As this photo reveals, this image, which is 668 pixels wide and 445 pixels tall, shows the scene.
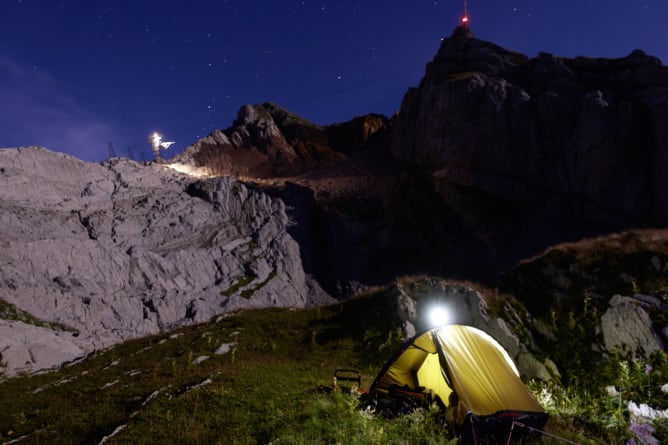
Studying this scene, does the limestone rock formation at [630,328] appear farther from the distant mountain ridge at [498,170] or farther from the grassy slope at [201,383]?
the distant mountain ridge at [498,170]

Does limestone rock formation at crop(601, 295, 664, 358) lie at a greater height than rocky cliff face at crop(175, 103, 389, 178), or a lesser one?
lesser

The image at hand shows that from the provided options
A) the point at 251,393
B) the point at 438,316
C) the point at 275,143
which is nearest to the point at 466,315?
the point at 438,316

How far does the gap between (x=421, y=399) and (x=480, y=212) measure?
2087 inches

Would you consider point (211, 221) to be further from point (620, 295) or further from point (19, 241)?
point (620, 295)

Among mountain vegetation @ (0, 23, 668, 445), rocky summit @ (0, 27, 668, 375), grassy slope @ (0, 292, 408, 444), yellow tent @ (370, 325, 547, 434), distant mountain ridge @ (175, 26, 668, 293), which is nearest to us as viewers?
yellow tent @ (370, 325, 547, 434)

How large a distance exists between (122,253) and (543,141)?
60915mm

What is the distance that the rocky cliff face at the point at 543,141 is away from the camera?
48719 millimetres

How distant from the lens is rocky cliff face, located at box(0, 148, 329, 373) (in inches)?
1288

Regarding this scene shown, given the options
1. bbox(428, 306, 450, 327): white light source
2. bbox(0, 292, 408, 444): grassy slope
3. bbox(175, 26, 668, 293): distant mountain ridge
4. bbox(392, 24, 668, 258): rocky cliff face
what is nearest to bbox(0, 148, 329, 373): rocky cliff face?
bbox(175, 26, 668, 293): distant mountain ridge

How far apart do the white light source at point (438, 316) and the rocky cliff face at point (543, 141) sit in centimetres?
3971

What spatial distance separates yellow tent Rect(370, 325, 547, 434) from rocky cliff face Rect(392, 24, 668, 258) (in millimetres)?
47363

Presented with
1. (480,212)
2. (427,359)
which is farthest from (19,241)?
(480,212)

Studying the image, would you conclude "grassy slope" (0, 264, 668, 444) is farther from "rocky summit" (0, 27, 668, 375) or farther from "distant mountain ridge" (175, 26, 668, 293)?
"distant mountain ridge" (175, 26, 668, 293)

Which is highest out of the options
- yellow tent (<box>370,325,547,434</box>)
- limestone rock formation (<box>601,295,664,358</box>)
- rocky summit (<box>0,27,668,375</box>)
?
rocky summit (<box>0,27,668,375</box>)
